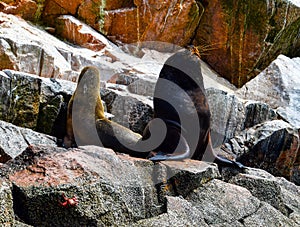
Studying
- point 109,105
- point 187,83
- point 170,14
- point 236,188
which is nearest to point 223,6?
point 170,14

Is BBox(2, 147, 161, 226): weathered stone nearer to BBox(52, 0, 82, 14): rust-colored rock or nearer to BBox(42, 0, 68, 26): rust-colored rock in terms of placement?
BBox(42, 0, 68, 26): rust-colored rock

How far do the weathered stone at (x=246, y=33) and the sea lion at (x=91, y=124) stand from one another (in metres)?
8.72

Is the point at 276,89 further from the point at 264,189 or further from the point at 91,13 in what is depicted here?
the point at 91,13

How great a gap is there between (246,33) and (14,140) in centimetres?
1074

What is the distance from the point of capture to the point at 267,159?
24.2 feet

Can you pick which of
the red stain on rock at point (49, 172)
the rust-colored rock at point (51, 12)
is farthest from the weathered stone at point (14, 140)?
the rust-colored rock at point (51, 12)

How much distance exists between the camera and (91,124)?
17.2ft

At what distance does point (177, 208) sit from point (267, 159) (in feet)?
15.2

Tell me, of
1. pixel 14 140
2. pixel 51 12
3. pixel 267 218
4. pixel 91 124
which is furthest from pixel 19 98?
pixel 51 12

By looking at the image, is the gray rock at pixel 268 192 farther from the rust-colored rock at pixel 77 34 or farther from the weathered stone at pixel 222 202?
the rust-colored rock at pixel 77 34

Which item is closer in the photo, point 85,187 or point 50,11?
point 85,187

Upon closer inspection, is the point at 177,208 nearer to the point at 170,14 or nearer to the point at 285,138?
the point at 285,138

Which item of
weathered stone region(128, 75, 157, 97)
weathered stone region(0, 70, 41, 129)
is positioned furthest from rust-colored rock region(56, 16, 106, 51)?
weathered stone region(0, 70, 41, 129)

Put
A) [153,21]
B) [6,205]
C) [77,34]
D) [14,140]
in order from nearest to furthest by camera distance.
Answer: [6,205] → [14,140] → [77,34] → [153,21]
